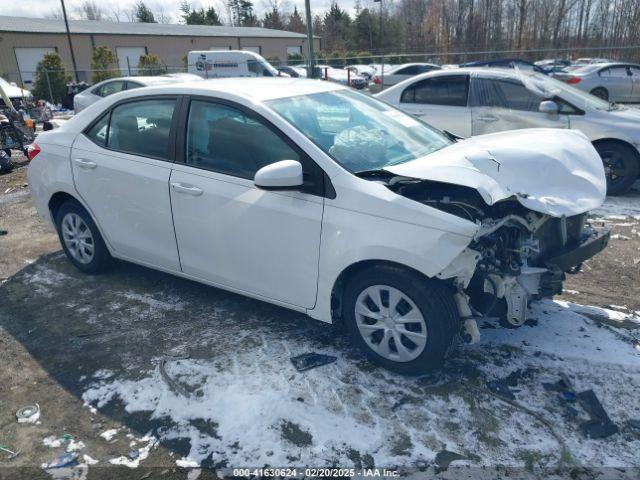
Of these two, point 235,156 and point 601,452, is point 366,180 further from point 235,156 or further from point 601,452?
point 601,452

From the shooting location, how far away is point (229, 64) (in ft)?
79.0

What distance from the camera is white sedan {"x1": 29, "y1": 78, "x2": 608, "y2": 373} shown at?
9.63ft

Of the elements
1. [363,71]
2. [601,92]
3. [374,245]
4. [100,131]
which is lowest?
[601,92]

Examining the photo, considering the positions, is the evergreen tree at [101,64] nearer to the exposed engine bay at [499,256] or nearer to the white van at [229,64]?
the white van at [229,64]

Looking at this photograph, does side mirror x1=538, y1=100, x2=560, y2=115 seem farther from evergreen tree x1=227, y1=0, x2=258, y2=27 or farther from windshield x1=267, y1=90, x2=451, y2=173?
evergreen tree x1=227, y1=0, x2=258, y2=27

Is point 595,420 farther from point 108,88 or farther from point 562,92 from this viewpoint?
point 108,88

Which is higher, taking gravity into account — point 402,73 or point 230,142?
point 230,142

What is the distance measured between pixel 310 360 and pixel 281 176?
1.27 meters

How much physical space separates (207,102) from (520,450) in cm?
299

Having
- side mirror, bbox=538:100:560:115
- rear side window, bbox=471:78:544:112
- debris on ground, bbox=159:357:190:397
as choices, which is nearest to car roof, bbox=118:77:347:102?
debris on ground, bbox=159:357:190:397

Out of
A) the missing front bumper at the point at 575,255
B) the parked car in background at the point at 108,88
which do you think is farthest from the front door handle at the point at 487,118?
the parked car in background at the point at 108,88

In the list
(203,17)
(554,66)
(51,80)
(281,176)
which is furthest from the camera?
(203,17)

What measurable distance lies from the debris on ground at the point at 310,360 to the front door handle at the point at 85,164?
241 cm

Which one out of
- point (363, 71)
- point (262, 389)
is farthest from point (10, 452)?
point (363, 71)
